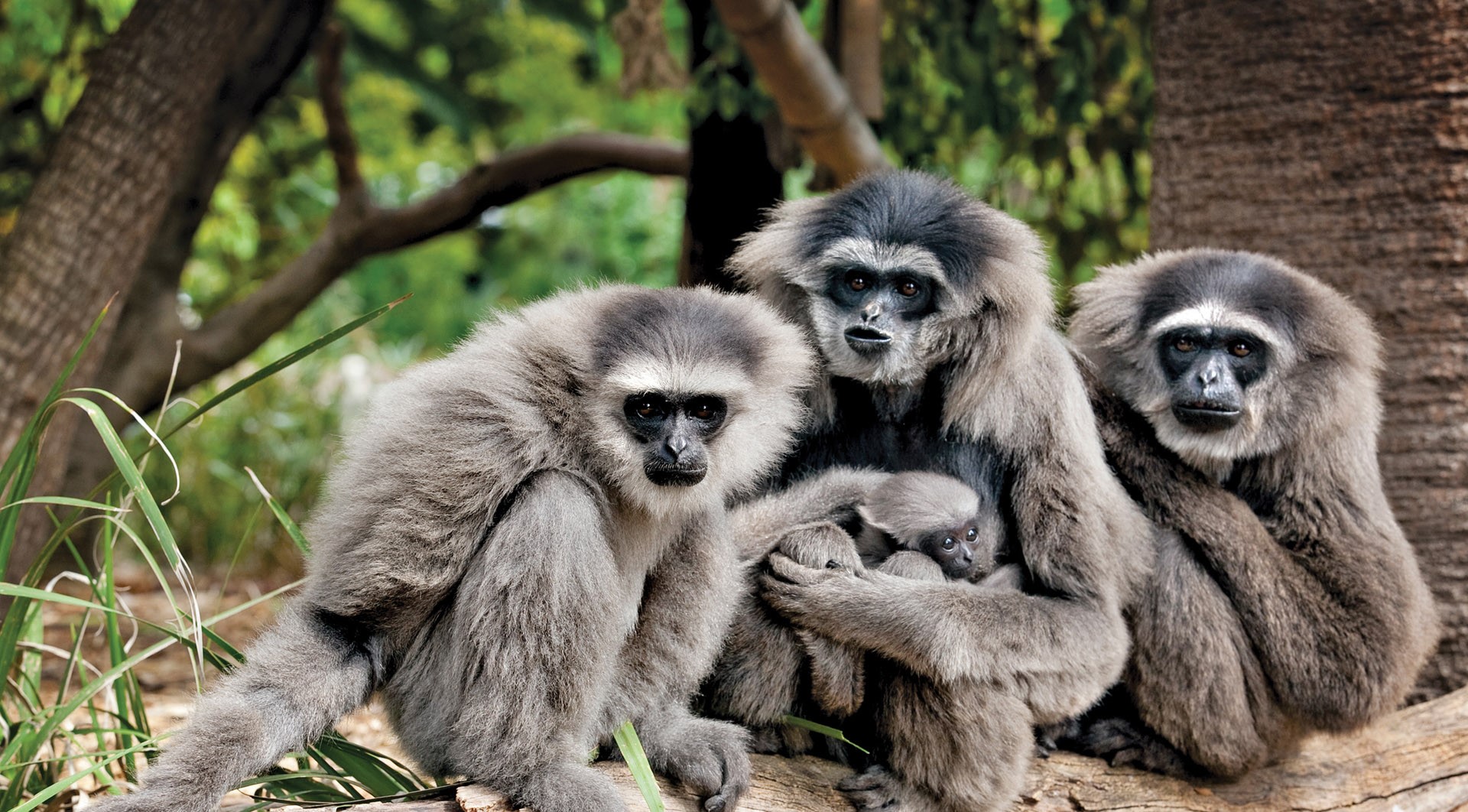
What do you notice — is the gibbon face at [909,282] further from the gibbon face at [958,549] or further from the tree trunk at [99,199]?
the tree trunk at [99,199]

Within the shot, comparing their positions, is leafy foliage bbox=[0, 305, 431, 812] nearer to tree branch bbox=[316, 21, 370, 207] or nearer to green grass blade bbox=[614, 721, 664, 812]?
green grass blade bbox=[614, 721, 664, 812]

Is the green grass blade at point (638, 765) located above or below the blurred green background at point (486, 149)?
below

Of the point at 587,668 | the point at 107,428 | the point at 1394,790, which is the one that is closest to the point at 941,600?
the point at 587,668

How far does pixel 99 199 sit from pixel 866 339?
395 centimetres

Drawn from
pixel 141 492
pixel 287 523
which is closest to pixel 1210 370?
pixel 287 523

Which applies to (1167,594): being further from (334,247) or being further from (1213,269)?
(334,247)

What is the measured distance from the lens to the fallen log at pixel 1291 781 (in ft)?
14.1

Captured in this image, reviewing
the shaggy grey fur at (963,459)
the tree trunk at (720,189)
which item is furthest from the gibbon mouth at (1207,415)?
the tree trunk at (720,189)

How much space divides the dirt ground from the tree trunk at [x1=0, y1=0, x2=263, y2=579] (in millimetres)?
1094

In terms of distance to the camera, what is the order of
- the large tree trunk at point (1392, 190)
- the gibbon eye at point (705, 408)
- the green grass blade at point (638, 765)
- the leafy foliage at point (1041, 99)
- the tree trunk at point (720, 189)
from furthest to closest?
the leafy foliage at point (1041, 99) → the tree trunk at point (720, 189) → the large tree trunk at point (1392, 190) → the gibbon eye at point (705, 408) → the green grass blade at point (638, 765)

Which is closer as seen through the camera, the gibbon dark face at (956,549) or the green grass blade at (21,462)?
the green grass blade at (21,462)

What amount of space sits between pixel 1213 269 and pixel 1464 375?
151cm

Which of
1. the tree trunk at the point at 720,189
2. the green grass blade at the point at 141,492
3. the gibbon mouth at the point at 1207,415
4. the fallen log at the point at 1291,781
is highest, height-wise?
the tree trunk at the point at 720,189

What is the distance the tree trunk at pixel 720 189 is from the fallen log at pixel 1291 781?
11.7 feet
